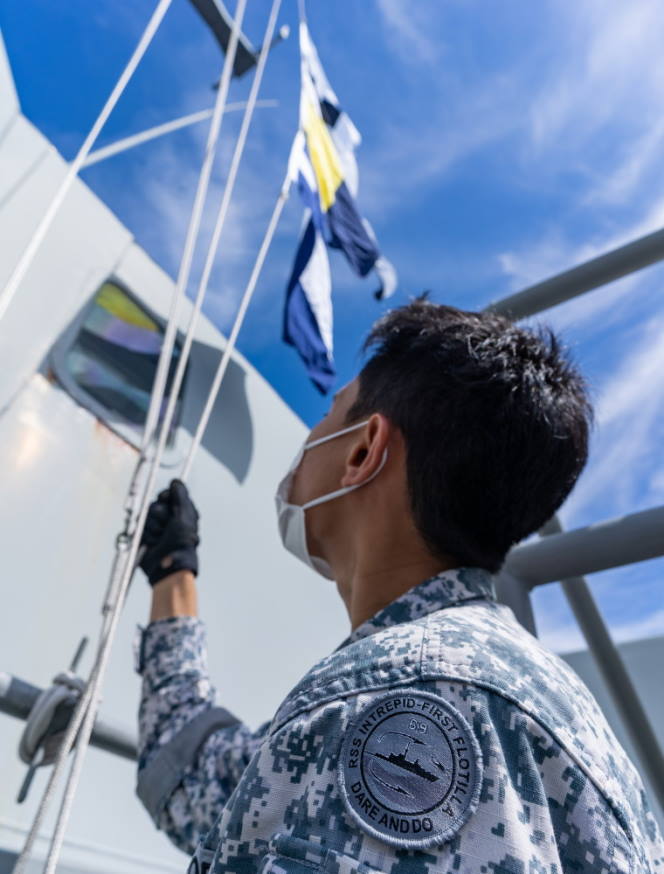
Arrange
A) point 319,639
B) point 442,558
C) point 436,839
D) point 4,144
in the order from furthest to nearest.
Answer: point 319,639, point 4,144, point 442,558, point 436,839

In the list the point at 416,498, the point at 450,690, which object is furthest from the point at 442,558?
the point at 450,690

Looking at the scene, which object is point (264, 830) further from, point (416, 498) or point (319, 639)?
point (319, 639)

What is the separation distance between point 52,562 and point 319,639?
1.47 metres

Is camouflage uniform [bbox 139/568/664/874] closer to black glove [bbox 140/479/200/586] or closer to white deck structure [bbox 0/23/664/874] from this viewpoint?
black glove [bbox 140/479/200/586]

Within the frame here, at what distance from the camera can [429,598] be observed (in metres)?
0.80

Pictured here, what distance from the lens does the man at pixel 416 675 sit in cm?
47

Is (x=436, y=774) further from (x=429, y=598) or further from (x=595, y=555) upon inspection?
(x=595, y=555)

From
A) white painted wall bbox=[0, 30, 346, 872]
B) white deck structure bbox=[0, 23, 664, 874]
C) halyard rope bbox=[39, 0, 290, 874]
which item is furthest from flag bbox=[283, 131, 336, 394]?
halyard rope bbox=[39, 0, 290, 874]

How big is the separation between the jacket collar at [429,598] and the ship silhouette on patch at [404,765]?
28cm

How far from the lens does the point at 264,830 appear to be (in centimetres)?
52

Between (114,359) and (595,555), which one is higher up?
(114,359)

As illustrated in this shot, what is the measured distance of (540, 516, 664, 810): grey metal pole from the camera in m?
1.39

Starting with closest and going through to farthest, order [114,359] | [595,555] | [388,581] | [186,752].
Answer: [388,581], [186,752], [595,555], [114,359]

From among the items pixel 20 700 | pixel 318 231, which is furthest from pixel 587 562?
pixel 318 231
